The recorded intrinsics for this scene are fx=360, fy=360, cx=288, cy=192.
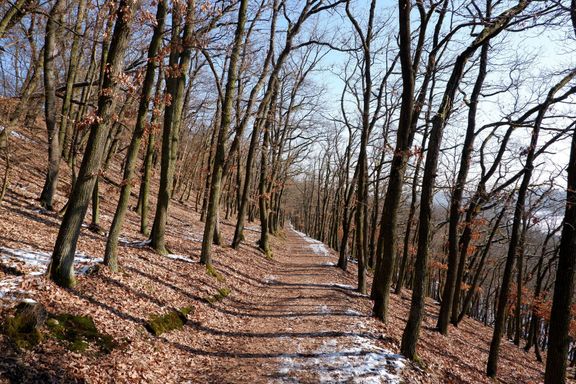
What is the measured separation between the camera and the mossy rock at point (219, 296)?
9.27 m

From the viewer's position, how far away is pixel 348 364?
6410 millimetres

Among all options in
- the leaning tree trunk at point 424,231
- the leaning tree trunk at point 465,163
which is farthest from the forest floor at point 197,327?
the leaning tree trunk at point 465,163

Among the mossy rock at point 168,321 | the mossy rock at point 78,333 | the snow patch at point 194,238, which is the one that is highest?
the snow patch at point 194,238

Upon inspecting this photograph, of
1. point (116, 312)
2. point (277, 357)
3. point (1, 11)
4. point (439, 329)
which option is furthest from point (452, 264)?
point (1, 11)

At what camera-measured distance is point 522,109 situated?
500 inches

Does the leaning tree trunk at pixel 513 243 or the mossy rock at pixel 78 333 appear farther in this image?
the leaning tree trunk at pixel 513 243

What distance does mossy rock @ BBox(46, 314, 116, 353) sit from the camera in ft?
15.8

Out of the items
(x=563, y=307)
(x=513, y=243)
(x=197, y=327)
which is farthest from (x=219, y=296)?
(x=513, y=243)

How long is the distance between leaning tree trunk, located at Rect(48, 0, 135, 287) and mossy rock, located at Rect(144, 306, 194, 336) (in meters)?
1.53

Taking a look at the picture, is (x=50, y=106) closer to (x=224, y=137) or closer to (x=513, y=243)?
(x=224, y=137)

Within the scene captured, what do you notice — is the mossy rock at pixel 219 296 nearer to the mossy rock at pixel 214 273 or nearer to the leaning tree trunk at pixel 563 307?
the mossy rock at pixel 214 273

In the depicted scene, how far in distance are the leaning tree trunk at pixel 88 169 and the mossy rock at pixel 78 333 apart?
1.12m

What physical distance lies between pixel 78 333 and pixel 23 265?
2035mm

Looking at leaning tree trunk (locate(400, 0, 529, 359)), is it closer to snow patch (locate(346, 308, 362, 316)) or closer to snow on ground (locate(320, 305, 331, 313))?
snow patch (locate(346, 308, 362, 316))
